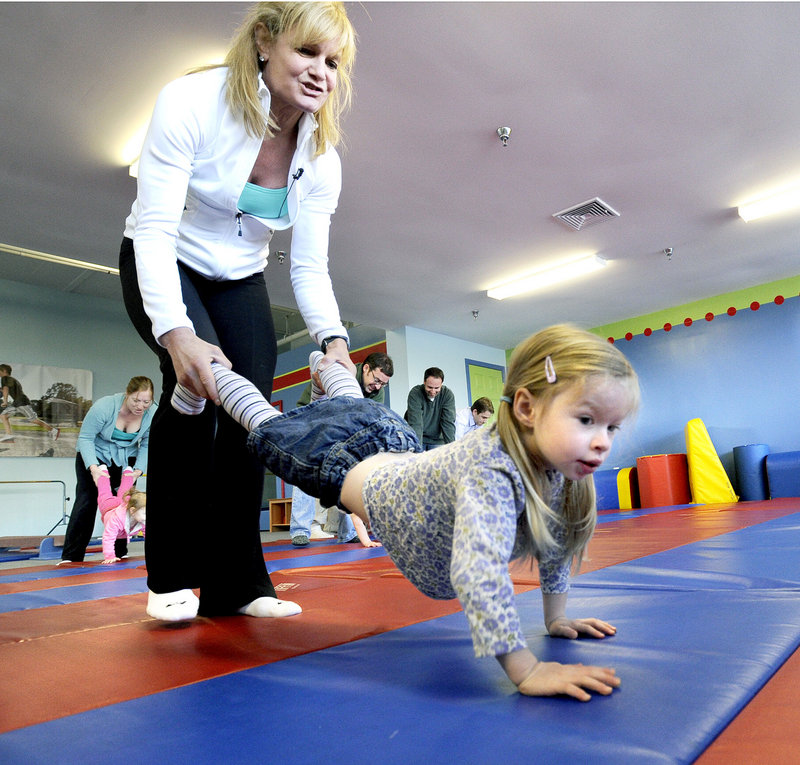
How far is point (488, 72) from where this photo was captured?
3.25m

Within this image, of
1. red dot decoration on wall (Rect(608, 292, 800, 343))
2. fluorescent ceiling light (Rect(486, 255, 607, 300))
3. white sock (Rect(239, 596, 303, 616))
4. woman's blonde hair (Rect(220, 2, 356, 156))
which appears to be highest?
fluorescent ceiling light (Rect(486, 255, 607, 300))

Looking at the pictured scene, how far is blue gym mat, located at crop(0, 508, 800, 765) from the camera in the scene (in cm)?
57

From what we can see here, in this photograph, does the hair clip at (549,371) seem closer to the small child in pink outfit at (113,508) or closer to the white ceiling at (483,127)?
the white ceiling at (483,127)

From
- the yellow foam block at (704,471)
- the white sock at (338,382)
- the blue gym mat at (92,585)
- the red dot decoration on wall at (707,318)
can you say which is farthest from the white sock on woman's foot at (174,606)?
the red dot decoration on wall at (707,318)

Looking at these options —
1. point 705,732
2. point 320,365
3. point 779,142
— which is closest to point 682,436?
point 779,142

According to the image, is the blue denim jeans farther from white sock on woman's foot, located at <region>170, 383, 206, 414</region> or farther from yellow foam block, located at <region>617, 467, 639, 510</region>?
yellow foam block, located at <region>617, 467, 639, 510</region>

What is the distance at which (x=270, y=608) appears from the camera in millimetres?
1307

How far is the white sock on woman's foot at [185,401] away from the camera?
46.4 inches

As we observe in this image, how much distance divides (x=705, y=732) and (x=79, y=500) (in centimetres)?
396

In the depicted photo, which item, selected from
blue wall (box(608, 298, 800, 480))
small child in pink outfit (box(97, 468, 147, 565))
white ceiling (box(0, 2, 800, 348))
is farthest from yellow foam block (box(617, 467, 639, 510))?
small child in pink outfit (box(97, 468, 147, 565))

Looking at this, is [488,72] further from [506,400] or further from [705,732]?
[705,732]

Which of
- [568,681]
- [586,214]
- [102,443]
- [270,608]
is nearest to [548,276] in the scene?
[586,214]

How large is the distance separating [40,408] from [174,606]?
23.1ft

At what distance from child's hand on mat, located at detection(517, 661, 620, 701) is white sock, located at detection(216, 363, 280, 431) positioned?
24.9 inches
